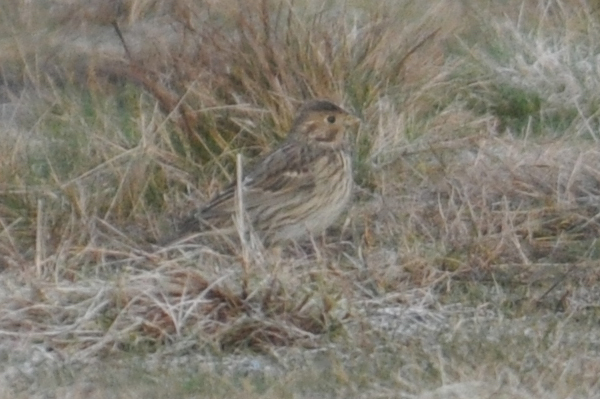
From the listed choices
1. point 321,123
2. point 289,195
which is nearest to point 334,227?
point 289,195

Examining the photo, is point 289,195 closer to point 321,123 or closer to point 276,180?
point 276,180

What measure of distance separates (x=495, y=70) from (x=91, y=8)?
8.54 feet

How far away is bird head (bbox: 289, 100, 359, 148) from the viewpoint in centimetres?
707

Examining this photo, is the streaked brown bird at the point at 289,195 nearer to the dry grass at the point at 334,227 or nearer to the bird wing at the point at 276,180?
the bird wing at the point at 276,180

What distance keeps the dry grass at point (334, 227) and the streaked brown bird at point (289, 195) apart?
113 mm

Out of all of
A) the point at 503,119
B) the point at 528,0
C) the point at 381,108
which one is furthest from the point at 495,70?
the point at 528,0

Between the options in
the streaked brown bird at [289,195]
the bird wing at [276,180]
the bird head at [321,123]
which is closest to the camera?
the streaked brown bird at [289,195]

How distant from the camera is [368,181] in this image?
24.3ft

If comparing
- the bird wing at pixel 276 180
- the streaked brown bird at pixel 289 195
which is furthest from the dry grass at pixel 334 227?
the bird wing at pixel 276 180

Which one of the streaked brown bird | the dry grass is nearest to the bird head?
the streaked brown bird

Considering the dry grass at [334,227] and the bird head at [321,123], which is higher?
the bird head at [321,123]

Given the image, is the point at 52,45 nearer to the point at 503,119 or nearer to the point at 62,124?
the point at 62,124

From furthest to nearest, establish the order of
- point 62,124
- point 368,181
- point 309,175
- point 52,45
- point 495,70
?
1. point 52,45
2. point 495,70
3. point 62,124
4. point 368,181
5. point 309,175

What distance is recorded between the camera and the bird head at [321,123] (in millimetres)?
7070
